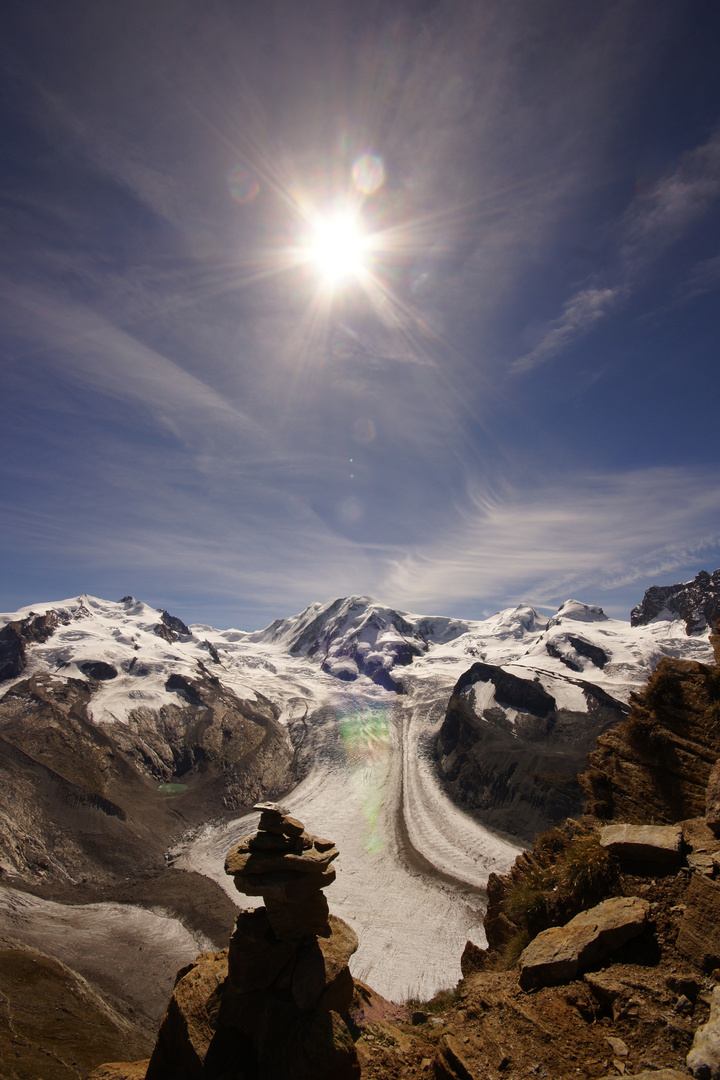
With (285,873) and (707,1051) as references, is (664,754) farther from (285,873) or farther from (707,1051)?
(285,873)

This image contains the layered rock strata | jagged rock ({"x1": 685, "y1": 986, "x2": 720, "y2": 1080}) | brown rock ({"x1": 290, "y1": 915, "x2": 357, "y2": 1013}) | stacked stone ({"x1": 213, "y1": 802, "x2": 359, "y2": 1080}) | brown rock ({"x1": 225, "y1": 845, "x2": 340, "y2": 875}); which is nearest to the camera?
jagged rock ({"x1": 685, "y1": 986, "x2": 720, "y2": 1080})

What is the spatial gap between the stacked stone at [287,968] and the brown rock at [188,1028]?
40 cm

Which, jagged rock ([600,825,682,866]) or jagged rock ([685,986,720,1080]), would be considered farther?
jagged rock ([600,825,682,866])

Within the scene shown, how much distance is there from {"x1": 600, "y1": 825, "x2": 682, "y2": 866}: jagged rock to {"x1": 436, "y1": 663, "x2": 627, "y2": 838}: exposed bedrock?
66554 millimetres

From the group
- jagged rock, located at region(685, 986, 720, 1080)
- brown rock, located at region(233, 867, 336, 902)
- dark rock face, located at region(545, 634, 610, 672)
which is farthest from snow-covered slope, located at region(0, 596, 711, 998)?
jagged rock, located at region(685, 986, 720, 1080)

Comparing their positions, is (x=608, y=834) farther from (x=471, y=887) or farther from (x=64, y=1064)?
(x=471, y=887)

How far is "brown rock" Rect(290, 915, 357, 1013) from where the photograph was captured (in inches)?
462

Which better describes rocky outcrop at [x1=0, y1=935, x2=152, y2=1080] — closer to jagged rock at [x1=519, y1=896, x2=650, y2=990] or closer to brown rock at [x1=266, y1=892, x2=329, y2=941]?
brown rock at [x1=266, y1=892, x2=329, y2=941]

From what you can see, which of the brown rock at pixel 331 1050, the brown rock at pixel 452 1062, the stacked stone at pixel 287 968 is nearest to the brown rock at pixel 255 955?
the stacked stone at pixel 287 968

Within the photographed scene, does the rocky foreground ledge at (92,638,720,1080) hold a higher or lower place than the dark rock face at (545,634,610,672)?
lower

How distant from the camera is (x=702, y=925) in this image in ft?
21.2

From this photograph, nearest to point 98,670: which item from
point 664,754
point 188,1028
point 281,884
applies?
point 188,1028

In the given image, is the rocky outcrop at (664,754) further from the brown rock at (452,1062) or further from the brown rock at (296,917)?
the brown rock at (296,917)

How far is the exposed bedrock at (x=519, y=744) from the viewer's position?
67.9 m
